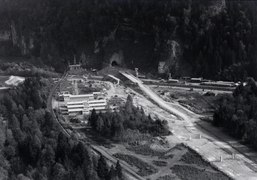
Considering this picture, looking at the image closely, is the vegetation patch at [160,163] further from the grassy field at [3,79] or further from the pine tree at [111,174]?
the grassy field at [3,79]

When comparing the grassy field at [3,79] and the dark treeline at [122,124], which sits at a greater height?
the grassy field at [3,79]

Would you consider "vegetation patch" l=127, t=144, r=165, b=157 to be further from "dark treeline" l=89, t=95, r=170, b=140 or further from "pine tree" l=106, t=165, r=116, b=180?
"pine tree" l=106, t=165, r=116, b=180

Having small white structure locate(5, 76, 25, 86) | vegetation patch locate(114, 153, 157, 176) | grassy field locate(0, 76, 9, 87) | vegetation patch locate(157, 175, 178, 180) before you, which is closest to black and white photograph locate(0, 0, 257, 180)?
vegetation patch locate(157, 175, 178, 180)

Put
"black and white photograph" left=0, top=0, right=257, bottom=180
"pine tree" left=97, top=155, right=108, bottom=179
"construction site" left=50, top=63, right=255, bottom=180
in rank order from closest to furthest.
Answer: "pine tree" left=97, top=155, right=108, bottom=179, "construction site" left=50, top=63, right=255, bottom=180, "black and white photograph" left=0, top=0, right=257, bottom=180

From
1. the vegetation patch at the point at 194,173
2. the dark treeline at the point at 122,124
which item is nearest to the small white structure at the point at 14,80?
the dark treeline at the point at 122,124

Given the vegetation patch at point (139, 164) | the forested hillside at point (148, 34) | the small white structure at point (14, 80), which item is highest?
the forested hillside at point (148, 34)

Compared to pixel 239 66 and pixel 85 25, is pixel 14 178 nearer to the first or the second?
pixel 239 66

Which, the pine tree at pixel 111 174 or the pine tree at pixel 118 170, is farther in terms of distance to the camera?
the pine tree at pixel 118 170

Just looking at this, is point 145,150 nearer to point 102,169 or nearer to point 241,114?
point 102,169
